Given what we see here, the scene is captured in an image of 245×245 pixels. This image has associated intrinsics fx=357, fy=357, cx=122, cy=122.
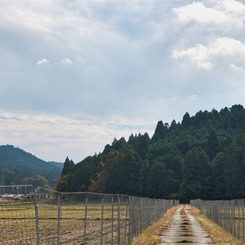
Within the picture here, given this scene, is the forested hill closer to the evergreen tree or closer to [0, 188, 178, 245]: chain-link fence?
the evergreen tree

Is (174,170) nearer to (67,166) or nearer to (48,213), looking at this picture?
(67,166)

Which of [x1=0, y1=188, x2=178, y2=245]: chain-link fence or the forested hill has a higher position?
the forested hill

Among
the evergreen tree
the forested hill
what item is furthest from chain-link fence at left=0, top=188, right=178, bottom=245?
the evergreen tree

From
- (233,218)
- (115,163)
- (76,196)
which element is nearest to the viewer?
(76,196)

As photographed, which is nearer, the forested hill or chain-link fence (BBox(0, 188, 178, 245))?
chain-link fence (BBox(0, 188, 178, 245))

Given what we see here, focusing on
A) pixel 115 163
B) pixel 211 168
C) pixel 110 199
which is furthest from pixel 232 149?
pixel 110 199

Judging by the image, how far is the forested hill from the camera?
323ft

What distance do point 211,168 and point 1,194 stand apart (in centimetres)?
10391

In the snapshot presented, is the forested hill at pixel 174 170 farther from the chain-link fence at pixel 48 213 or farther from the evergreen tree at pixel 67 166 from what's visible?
the chain-link fence at pixel 48 213

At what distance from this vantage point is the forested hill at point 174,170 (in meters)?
98.3

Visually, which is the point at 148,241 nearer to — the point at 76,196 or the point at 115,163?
the point at 76,196

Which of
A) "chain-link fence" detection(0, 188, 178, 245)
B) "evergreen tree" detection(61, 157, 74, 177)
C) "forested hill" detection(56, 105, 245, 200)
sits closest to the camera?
"chain-link fence" detection(0, 188, 178, 245)

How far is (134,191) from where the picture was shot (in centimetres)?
11319

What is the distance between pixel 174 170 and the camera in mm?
118062
